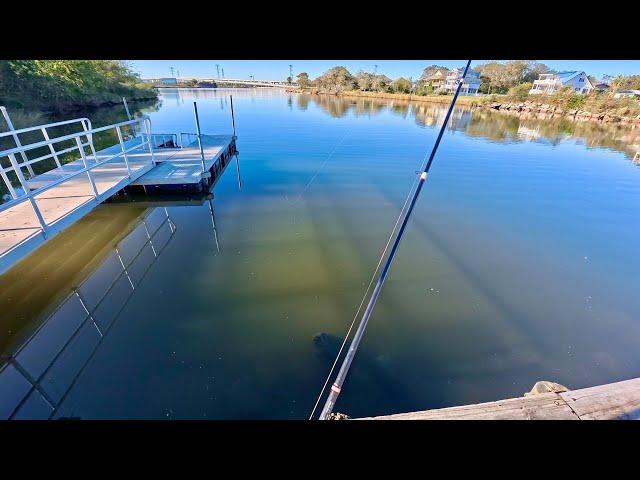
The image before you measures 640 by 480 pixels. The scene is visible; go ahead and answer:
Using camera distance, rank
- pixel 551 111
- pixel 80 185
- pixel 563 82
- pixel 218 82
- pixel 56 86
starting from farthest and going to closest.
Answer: pixel 218 82 < pixel 563 82 < pixel 551 111 < pixel 56 86 < pixel 80 185

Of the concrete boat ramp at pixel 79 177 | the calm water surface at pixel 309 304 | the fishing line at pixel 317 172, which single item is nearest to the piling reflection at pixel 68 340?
the calm water surface at pixel 309 304

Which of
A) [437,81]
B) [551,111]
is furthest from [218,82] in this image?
[551,111]

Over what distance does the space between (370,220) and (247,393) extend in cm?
613

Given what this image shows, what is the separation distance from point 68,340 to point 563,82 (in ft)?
244

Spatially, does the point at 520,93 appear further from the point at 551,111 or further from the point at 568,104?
the point at 568,104

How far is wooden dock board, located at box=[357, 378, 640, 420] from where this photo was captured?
2367 mm

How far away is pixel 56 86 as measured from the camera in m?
27.5

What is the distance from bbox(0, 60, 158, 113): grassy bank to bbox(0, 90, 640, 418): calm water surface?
2254 cm

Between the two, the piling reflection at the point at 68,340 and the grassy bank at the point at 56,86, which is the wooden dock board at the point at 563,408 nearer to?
the piling reflection at the point at 68,340

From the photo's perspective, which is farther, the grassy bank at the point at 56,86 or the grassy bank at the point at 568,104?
the grassy bank at the point at 568,104

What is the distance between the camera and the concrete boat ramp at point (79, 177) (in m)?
5.19

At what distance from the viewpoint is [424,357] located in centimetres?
464

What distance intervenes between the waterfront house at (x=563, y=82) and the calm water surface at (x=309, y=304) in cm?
5623
